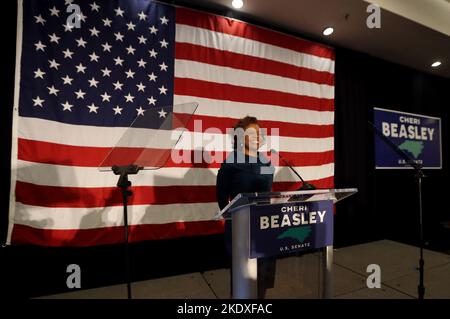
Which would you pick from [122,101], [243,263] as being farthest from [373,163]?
[122,101]

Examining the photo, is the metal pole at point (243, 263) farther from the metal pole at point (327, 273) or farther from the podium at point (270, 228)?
the metal pole at point (327, 273)

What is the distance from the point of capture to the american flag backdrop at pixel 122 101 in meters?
1.76

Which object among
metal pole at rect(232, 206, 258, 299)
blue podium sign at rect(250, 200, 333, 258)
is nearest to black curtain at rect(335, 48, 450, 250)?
blue podium sign at rect(250, 200, 333, 258)

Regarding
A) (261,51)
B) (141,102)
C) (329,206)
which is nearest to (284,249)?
(329,206)

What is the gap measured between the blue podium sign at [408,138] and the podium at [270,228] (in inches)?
113

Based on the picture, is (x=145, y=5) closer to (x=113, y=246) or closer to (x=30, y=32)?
(x=30, y=32)

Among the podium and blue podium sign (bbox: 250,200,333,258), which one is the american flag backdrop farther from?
blue podium sign (bbox: 250,200,333,258)

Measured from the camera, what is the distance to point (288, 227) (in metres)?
1.11

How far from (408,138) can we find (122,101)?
4.15 meters

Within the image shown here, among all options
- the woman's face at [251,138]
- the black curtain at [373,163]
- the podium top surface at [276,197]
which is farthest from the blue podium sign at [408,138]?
the podium top surface at [276,197]

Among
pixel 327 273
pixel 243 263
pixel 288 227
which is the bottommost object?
pixel 327 273

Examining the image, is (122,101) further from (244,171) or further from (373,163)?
(373,163)

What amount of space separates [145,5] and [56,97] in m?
1.14

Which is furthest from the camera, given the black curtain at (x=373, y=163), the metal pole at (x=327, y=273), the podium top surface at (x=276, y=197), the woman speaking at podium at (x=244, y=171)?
the black curtain at (x=373, y=163)
